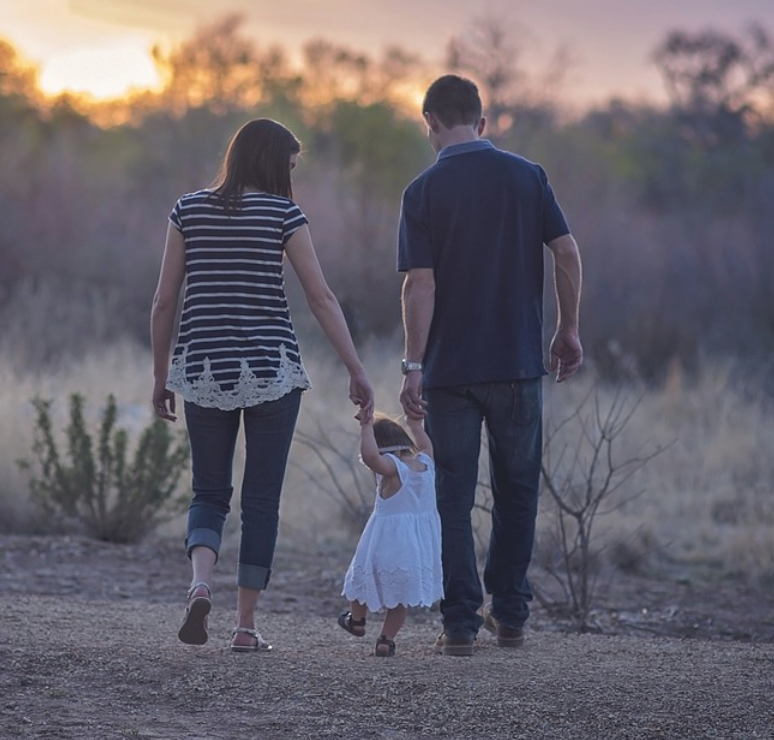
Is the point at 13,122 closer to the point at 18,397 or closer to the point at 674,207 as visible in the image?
the point at 674,207

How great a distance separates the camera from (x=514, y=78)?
3092 centimetres

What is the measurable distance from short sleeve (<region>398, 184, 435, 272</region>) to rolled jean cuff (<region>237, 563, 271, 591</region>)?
45.7 inches

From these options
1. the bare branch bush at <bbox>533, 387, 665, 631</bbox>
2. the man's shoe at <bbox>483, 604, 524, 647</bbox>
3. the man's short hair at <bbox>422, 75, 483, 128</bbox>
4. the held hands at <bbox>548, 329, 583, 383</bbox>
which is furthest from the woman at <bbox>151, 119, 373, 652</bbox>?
the bare branch bush at <bbox>533, 387, 665, 631</bbox>

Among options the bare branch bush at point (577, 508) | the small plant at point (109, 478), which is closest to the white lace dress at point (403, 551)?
the bare branch bush at point (577, 508)

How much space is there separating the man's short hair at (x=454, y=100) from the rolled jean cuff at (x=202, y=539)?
1.67 meters

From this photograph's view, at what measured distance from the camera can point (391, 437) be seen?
5055 millimetres

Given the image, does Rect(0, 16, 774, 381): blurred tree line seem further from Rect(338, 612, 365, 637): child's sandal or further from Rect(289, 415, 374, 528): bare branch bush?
Rect(338, 612, 365, 637): child's sandal

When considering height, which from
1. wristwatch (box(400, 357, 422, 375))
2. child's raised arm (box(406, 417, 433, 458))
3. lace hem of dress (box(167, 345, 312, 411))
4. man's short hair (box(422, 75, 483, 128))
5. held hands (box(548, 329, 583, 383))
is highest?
man's short hair (box(422, 75, 483, 128))

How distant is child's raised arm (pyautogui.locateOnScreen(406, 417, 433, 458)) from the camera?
5.12 metres

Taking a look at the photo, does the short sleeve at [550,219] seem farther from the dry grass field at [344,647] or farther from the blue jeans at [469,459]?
the dry grass field at [344,647]

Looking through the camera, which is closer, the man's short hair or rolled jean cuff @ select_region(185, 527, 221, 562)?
rolled jean cuff @ select_region(185, 527, 221, 562)

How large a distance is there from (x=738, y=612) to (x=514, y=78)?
2410 cm

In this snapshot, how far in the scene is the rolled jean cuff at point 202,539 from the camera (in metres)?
4.91

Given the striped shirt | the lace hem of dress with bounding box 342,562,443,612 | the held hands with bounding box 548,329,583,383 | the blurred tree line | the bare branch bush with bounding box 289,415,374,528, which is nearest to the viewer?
the striped shirt
